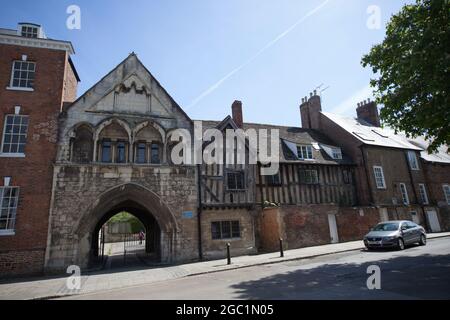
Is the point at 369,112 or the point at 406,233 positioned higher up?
the point at 369,112

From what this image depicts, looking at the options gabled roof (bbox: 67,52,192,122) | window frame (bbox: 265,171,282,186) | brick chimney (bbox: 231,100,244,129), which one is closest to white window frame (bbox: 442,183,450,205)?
window frame (bbox: 265,171,282,186)

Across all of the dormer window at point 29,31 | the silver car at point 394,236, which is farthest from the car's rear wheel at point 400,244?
the dormer window at point 29,31

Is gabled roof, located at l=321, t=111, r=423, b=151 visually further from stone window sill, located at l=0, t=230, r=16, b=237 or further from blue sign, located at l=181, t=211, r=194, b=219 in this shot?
stone window sill, located at l=0, t=230, r=16, b=237

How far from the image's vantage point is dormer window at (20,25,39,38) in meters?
14.8

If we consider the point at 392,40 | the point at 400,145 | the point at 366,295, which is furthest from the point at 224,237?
the point at 400,145

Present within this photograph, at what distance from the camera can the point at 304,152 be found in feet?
68.6

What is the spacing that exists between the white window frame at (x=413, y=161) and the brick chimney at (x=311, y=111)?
8827 mm

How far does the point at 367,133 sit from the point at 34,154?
26289mm

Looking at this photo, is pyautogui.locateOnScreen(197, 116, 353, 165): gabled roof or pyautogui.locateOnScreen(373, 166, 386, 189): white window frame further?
pyautogui.locateOnScreen(373, 166, 386, 189): white window frame

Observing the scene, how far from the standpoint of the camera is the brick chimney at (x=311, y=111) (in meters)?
27.3

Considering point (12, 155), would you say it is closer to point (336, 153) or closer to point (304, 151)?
point (304, 151)

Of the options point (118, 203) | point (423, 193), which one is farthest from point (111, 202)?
point (423, 193)

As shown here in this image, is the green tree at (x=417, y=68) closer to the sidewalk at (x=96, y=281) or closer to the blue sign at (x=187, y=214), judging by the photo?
the sidewalk at (x=96, y=281)

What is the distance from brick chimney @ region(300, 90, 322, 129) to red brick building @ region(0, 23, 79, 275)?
2169 cm
